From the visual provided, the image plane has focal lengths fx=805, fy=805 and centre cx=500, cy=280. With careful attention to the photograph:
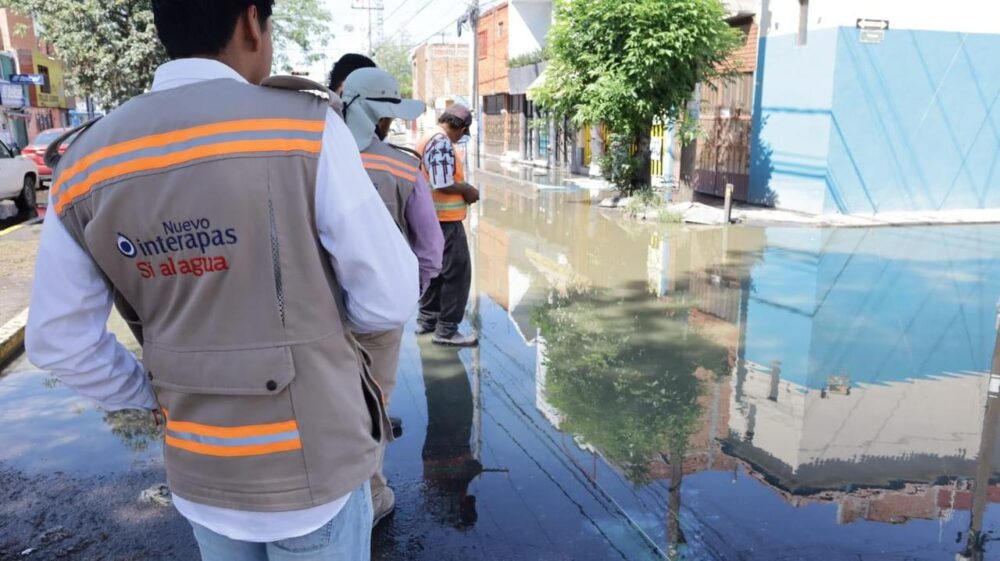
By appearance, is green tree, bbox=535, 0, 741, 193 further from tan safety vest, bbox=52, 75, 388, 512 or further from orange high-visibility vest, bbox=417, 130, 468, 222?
tan safety vest, bbox=52, 75, 388, 512

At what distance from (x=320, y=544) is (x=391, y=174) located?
228 cm

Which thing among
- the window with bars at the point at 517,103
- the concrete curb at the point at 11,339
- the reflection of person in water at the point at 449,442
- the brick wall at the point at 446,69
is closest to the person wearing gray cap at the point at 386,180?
the reflection of person in water at the point at 449,442

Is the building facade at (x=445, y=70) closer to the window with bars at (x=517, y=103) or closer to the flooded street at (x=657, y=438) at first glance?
the window with bars at (x=517, y=103)

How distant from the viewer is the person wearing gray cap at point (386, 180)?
11.8 feet

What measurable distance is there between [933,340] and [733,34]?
27.6 feet

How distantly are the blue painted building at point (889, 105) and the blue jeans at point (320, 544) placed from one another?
13.4 meters

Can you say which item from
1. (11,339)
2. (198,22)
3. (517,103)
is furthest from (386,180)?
(517,103)

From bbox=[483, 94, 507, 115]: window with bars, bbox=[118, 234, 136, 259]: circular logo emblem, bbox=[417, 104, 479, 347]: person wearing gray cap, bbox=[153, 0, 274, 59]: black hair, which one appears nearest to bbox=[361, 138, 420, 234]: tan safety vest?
bbox=[417, 104, 479, 347]: person wearing gray cap

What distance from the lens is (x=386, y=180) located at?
3.64 metres

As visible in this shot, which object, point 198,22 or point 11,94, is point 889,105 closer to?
point 198,22

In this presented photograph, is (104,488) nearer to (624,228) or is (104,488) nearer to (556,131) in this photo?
(624,228)

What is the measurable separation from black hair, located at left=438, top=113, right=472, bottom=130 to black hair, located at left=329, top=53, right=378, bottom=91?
4.64ft

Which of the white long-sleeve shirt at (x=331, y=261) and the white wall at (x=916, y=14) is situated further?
the white wall at (x=916, y=14)

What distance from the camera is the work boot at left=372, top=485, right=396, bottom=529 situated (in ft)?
11.9
